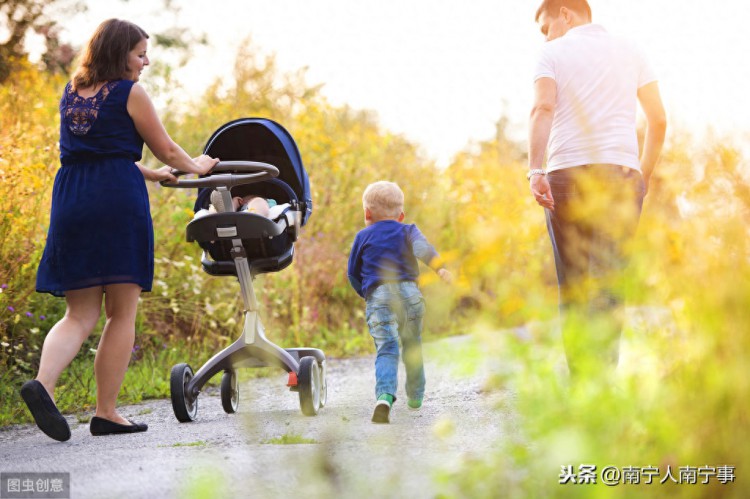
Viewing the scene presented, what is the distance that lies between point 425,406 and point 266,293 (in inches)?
125

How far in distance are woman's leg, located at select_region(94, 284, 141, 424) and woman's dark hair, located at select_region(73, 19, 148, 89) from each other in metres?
0.94

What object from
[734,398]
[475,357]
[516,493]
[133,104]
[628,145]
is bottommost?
[516,493]

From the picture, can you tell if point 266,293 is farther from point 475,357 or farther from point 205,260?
point 475,357

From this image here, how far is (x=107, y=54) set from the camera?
4.05 metres

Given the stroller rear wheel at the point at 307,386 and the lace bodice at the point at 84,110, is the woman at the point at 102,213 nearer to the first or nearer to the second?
the lace bodice at the point at 84,110

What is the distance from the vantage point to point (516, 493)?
7.27 feet

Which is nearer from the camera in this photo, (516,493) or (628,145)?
(516,493)

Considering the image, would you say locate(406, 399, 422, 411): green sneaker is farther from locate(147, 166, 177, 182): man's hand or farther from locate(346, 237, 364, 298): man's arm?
locate(147, 166, 177, 182): man's hand

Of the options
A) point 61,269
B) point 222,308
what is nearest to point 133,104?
point 61,269

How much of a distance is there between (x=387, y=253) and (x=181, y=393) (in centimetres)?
126

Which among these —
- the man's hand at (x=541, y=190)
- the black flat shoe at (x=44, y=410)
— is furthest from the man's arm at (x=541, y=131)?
the black flat shoe at (x=44, y=410)

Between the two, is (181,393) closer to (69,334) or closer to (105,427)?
(105,427)

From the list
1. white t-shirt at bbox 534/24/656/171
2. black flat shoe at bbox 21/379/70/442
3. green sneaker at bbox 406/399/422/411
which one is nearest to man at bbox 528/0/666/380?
white t-shirt at bbox 534/24/656/171

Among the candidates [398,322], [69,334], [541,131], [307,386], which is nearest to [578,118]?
[541,131]
